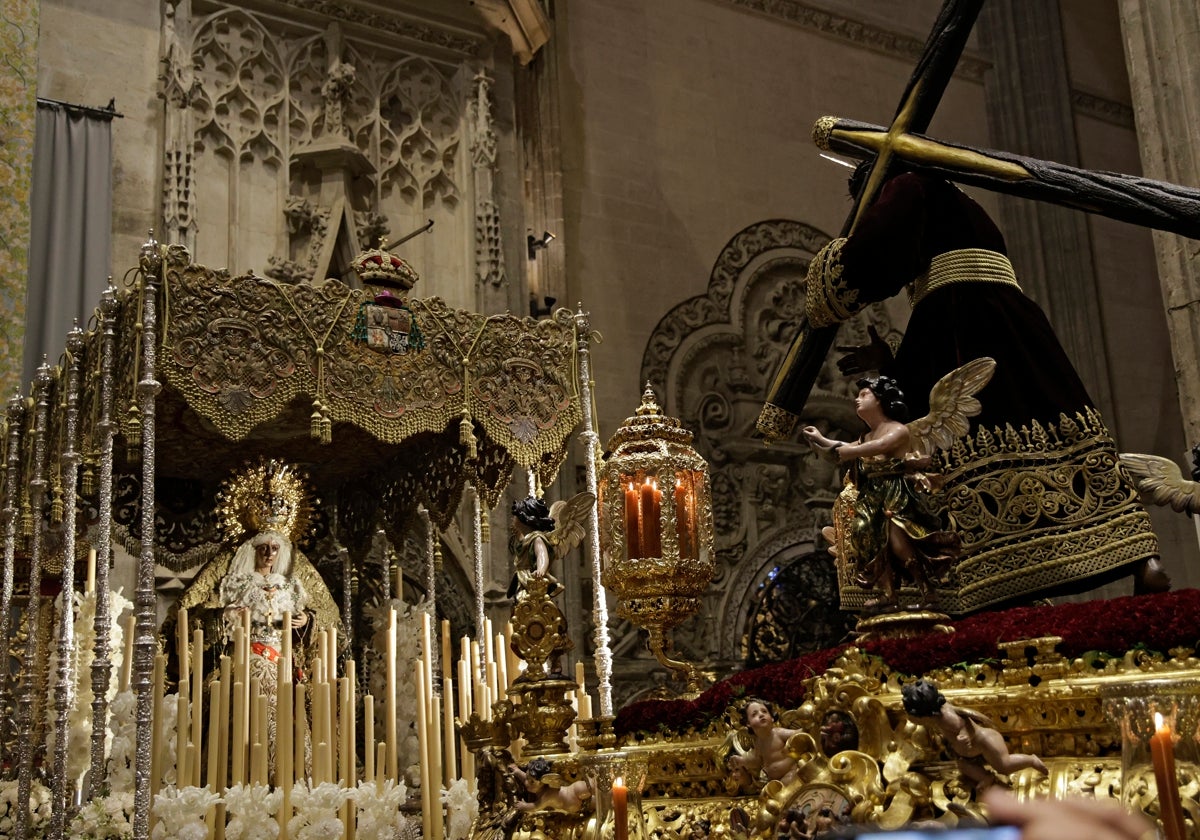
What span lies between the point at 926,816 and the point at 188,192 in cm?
788

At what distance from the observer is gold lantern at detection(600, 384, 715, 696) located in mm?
5512

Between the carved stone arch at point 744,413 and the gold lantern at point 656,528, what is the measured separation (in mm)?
5546

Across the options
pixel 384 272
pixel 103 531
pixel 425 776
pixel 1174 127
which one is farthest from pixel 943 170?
pixel 1174 127

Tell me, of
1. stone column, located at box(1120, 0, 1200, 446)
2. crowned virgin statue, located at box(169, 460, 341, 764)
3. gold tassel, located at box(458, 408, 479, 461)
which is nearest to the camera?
gold tassel, located at box(458, 408, 479, 461)

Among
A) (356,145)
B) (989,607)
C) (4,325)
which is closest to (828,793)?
(989,607)

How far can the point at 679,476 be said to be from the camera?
5.98 m

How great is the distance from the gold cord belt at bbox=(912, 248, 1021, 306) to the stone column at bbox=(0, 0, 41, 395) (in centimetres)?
668

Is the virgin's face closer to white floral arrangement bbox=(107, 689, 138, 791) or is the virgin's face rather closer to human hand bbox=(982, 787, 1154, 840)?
white floral arrangement bbox=(107, 689, 138, 791)

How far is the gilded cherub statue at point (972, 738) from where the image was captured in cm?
283

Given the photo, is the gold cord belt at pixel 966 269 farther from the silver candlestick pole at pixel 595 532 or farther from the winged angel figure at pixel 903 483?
the silver candlestick pole at pixel 595 532

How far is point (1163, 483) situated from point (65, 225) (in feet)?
25.6

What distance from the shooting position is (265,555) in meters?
7.36

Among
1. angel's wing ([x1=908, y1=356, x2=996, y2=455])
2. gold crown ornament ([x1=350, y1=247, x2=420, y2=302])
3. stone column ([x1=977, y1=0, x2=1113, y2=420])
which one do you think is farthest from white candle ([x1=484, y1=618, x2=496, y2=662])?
stone column ([x1=977, y1=0, x2=1113, y2=420])

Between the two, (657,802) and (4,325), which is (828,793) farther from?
(4,325)
